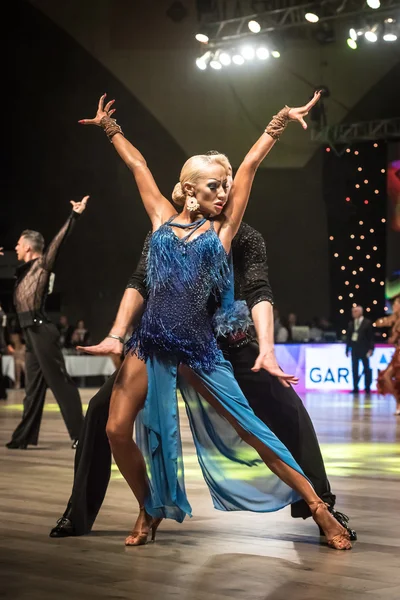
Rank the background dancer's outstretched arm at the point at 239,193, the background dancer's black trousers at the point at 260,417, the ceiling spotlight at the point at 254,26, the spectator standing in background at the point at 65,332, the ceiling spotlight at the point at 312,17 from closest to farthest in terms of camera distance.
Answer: the background dancer's outstretched arm at the point at 239,193
the background dancer's black trousers at the point at 260,417
the ceiling spotlight at the point at 312,17
the ceiling spotlight at the point at 254,26
the spectator standing in background at the point at 65,332

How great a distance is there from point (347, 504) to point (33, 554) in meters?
1.92

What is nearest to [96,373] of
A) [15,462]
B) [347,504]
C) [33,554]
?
[15,462]

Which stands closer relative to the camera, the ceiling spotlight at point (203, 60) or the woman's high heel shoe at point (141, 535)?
the woman's high heel shoe at point (141, 535)

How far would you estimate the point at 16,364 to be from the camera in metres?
19.0

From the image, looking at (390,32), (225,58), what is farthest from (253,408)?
(225,58)

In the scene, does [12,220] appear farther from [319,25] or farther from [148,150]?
[319,25]

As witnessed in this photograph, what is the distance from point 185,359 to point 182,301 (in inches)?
8.7

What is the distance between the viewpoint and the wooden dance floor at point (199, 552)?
130 inches

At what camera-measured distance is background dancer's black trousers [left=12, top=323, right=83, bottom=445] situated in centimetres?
818

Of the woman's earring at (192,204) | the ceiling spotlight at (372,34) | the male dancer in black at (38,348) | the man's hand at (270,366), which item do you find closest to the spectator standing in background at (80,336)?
Result: the ceiling spotlight at (372,34)

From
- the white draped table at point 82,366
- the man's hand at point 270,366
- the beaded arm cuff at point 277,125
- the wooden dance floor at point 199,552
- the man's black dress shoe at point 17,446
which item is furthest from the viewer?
the white draped table at point 82,366

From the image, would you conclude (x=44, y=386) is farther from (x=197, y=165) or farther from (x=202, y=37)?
(x=202, y=37)

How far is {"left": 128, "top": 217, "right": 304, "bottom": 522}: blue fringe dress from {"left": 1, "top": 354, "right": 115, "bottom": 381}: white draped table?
14630 millimetres

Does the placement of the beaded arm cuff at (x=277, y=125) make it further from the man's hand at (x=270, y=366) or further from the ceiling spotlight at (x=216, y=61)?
the ceiling spotlight at (x=216, y=61)
